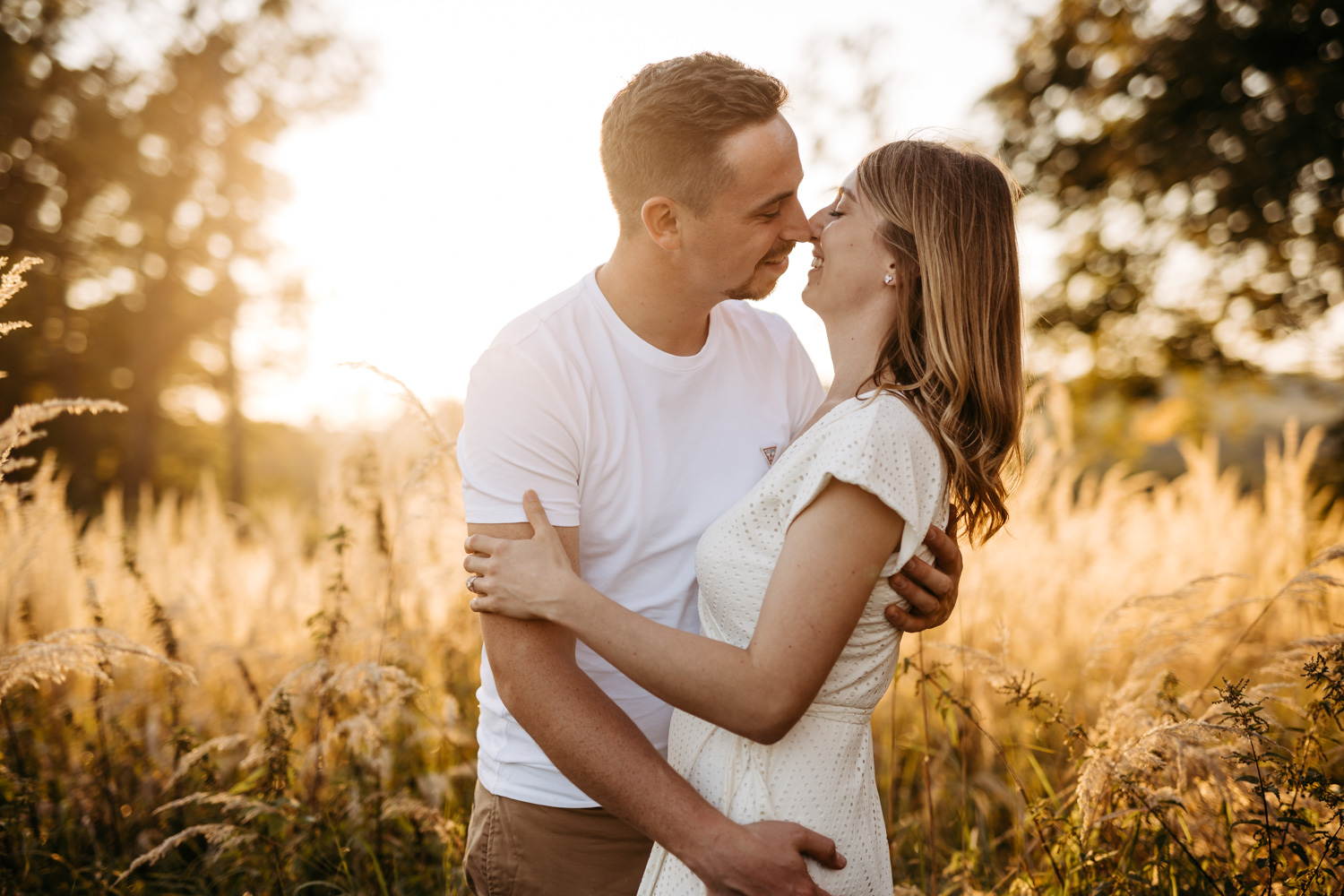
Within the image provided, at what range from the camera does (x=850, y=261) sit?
1.98 meters

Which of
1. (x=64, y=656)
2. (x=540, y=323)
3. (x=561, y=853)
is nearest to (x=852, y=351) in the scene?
(x=540, y=323)

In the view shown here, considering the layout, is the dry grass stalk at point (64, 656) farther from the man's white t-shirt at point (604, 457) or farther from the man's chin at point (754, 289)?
the man's chin at point (754, 289)

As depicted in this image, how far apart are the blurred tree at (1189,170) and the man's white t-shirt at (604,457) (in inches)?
340

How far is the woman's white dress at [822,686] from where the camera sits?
1.63 metres

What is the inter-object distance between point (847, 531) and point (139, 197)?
56.3 ft

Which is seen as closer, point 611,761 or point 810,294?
point 611,761

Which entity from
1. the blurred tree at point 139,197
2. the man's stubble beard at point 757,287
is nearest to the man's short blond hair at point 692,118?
the man's stubble beard at point 757,287

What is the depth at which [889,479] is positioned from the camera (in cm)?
156

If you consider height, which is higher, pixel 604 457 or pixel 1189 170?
pixel 1189 170

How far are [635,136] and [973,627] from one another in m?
3.23

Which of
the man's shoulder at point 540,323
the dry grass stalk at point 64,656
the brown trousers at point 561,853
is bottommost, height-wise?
the brown trousers at point 561,853

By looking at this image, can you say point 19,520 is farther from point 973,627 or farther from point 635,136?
point 973,627

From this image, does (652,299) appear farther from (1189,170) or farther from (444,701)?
(1189,170)

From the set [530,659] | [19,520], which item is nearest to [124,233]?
[19,520]
